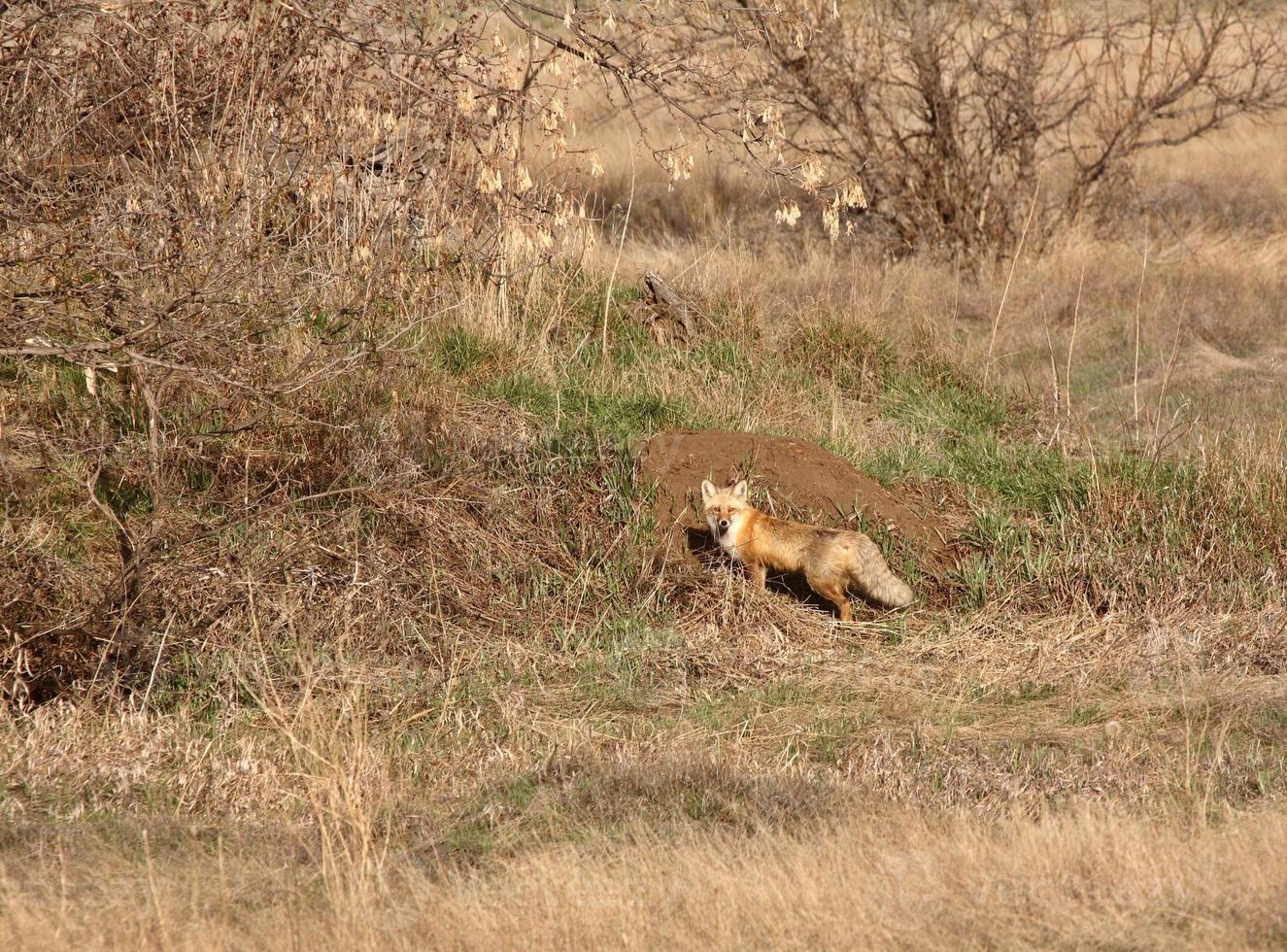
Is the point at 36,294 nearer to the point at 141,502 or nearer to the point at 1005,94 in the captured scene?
the point at 141,502

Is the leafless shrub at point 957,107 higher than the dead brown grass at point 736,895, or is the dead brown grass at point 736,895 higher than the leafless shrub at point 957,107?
the leafless shrub at point 957,107

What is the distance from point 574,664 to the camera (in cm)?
757

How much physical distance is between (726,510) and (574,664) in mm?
1290

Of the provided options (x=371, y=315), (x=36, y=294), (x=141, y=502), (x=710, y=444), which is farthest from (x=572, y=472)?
(x=36, y=294)

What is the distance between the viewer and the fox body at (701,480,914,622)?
789 centimetres

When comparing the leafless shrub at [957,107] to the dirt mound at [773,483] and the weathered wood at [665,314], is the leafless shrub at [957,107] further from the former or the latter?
the dirt mound at [773,483]

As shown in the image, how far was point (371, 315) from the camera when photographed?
952 centimetres

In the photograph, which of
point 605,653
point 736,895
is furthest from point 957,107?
point 736,895


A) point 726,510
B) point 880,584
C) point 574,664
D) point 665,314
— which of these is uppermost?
point 665,314

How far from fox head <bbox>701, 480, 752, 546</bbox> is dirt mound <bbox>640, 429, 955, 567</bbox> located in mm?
409

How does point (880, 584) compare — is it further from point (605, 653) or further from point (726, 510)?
point (605, 653)

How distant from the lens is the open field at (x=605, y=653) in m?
4.81

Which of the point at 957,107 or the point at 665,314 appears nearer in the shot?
the point at 665,314

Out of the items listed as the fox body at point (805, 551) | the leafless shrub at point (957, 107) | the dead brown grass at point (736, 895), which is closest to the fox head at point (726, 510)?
the fox body at point (805, 551)
